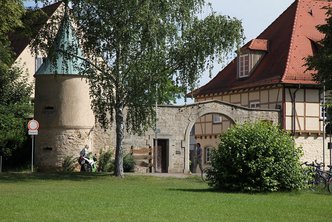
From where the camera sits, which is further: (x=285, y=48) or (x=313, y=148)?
(x=285, y=48)

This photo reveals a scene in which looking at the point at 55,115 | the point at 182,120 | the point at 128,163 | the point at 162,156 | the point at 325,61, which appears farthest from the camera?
the point at 162,156

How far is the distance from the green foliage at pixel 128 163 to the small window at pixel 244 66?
13982 millimetres

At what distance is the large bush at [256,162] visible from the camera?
22672 mm

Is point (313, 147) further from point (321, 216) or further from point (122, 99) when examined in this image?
point (321, 216)

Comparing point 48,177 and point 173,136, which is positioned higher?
point 173,136

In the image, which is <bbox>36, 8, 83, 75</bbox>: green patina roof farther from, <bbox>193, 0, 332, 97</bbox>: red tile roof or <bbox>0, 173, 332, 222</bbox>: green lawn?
<bbox>193, 0, 332, 97</bbox>: red tile roof

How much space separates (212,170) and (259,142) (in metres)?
1.88

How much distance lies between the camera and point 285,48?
152 feet

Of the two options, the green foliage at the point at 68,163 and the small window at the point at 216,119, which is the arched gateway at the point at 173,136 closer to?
the green foliage at the point at 68,163

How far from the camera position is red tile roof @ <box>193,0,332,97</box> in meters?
44.7

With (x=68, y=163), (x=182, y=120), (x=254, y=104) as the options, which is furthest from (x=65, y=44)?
(x=254, y=104)

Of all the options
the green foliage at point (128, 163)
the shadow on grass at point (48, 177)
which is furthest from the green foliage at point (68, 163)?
the shadow on grass at point (48, 177)

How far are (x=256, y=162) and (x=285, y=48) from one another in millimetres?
24720

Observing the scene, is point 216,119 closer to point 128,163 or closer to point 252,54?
point 252,54
